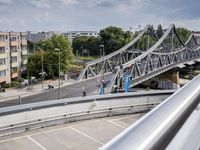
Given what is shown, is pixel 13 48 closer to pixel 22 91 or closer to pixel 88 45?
pixel 22 91

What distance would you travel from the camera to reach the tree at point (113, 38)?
120438mm

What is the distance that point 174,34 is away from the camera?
310 feet

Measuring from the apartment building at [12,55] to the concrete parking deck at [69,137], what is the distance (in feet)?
168

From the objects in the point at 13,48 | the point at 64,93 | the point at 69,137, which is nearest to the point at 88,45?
the point at 13,48

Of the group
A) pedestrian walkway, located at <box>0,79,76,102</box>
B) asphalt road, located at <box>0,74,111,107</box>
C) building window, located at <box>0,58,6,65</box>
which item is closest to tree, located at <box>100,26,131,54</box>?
asphalt road, located at <box>0,74,111,107</box>

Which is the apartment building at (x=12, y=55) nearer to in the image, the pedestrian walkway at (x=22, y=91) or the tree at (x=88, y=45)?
the pedestrian walkway at (x=22, y=91)

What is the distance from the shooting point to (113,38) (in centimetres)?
12138

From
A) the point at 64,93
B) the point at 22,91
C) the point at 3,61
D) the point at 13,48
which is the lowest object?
the point at 64,93

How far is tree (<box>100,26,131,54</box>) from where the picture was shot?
120 meters

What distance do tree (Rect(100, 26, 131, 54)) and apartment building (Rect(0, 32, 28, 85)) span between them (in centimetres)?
5024

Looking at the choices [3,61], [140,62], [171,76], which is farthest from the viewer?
[171,76]

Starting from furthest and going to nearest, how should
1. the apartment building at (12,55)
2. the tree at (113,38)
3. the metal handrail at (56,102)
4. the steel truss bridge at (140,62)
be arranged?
1. the tree at (113,38)
2. the steel truss bridge at (140,62)
3. the apartment building at (12,55)
4. the metal handrail at (56,102)

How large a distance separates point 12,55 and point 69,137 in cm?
6021

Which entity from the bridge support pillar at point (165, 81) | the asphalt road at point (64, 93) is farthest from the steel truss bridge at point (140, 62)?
the asphalt road at point (64, 93)
